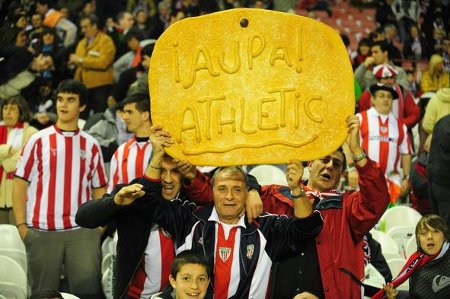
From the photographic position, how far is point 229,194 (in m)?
6.38

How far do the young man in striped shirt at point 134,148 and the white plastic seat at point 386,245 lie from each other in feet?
6.44

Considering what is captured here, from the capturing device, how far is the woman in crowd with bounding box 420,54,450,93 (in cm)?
1445

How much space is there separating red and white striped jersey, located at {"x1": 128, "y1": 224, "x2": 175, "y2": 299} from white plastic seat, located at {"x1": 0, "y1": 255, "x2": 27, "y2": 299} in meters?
1.35

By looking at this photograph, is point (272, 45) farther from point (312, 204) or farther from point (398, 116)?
point (398, 116)

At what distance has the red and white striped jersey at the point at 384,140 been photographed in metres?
11.3

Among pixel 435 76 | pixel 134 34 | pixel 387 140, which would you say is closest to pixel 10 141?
pixel 387 140

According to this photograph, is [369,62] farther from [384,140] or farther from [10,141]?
[10,141]

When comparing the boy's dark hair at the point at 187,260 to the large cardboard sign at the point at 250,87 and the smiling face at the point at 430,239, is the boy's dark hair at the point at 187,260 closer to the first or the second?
the large cardboard sign at the point at 250,87

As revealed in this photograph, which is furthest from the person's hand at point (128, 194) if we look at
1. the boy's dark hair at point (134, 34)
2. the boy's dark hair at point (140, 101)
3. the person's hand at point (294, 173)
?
the boy's dark hair at point (134, 34)

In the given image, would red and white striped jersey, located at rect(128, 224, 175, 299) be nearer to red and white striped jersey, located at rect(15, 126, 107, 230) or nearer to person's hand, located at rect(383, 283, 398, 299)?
person's hand, located at rect(383, 283, 398, 299)

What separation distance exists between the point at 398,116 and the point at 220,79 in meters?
6.39

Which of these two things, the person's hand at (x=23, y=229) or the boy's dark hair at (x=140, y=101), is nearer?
the person's hand at (x=23, y=229)

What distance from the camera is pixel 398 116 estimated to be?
41.0 ft

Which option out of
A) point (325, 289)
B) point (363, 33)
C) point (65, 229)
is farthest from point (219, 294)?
point (363, 33)
